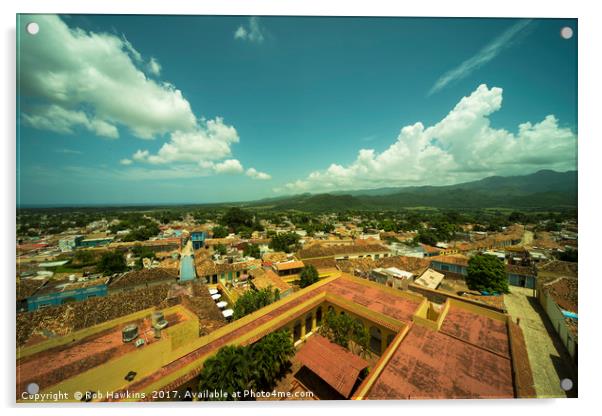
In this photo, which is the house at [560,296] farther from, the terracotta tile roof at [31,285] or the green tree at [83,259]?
Answer: the green tree at [83,259]

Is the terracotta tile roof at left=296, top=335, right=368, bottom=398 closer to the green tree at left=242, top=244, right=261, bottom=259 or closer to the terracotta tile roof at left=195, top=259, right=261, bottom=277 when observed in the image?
the terracotta tile roof at left=195, top=259, right=261, bottom=277

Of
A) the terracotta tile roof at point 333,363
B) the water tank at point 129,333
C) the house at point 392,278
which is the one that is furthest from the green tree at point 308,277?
the water tank at point 129,333

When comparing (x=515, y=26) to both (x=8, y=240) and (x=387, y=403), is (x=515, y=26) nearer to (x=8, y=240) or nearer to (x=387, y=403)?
(x=387, y=403)

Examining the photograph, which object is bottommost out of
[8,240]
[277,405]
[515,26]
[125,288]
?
[125,288]

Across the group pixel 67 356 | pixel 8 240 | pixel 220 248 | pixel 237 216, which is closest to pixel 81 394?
pixel 67 356

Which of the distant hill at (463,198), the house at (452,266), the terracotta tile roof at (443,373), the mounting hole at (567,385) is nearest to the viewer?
the mounting hole at (567,385)
